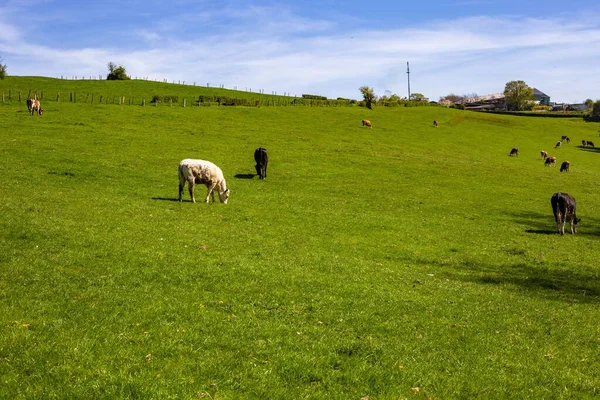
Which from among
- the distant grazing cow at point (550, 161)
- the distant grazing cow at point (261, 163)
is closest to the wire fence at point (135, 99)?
the distant grazing cow at point (261, 163)

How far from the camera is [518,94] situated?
6309 inches

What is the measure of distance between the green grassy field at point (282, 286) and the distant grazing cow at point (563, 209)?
2.65ft

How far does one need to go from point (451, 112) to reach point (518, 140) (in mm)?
27028

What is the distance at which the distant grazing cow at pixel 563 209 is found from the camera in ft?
85.3

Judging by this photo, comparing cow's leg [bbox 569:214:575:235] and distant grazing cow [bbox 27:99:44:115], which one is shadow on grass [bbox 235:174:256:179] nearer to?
cow's leg [bbox 569:214:575:235]

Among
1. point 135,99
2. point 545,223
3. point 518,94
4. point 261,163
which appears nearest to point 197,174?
point 261,163

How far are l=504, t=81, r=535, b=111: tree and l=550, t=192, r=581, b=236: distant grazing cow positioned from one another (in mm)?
148729

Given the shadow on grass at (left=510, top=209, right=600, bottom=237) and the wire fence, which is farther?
the wire fence

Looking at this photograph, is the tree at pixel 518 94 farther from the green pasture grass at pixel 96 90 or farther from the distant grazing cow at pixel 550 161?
the distant grazing cow at pixel 550 161

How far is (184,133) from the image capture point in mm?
51406

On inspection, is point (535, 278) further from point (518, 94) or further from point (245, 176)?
point (518, 94)

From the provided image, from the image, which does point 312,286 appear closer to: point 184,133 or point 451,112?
point 184,133

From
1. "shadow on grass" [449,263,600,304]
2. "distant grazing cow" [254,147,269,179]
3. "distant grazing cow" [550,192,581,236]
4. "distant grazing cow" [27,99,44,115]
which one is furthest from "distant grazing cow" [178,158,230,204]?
"distant grazing cow" [27,99,44,115]

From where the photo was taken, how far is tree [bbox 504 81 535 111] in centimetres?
15938
